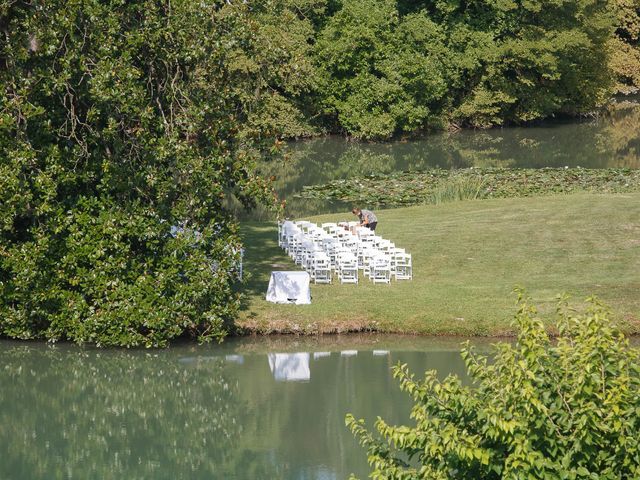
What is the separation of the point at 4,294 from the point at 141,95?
487 centimetres

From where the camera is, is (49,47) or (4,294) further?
(4,294)

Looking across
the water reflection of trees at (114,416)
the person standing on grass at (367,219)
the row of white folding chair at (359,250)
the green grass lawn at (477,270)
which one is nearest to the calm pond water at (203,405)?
the water reflection of trees at (114,416)

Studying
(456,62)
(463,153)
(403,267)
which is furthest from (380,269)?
(456,62)

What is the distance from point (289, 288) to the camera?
2475 cm

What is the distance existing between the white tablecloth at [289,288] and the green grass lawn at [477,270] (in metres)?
0.24

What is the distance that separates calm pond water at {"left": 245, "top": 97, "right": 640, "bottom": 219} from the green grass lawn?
942 centimetres

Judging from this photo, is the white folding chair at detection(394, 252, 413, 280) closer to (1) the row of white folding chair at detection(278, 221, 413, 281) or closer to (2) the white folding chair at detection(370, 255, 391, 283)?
(1) the row of white folding chair at detection(278, 221, 413, 281)

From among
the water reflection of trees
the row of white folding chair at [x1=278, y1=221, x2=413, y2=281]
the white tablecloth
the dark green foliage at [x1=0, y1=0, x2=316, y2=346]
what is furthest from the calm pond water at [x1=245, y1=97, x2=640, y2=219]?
the water reflection of trees

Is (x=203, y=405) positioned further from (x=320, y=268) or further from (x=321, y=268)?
(x=321, y=268)

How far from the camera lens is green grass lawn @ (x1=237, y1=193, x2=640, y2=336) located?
2397 cm

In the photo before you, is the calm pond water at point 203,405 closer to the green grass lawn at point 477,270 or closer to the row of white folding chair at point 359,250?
the green grass lawn at point 477,270

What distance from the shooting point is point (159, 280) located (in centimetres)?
2280

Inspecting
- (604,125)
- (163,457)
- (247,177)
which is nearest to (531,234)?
(247,177)

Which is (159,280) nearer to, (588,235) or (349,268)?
(349,268)
